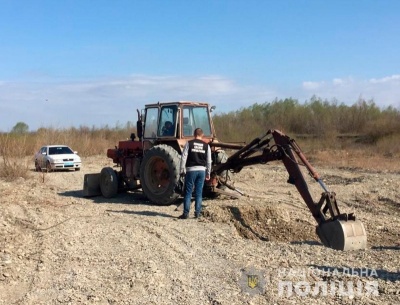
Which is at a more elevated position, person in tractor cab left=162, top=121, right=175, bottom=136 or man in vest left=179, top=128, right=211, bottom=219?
person in tractor cab left=162, top=121, right=175, bottom=136

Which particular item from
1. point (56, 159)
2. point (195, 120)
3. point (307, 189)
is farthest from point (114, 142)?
point (307, 189)

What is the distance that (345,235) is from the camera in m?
7.80

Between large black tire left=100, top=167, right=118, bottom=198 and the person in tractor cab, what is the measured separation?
2.11 m

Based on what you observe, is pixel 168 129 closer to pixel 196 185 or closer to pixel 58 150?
pixel 196 185

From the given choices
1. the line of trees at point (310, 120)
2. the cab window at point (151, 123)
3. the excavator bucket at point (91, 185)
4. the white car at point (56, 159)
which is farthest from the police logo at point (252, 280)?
the line of trees at point (310, 120)

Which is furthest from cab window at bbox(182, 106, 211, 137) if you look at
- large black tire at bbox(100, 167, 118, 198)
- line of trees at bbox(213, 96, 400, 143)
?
line of trees at bbox(213, 96, 400, 143)

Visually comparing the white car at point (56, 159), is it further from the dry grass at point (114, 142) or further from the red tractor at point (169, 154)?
the red tractor at point (169, 154)

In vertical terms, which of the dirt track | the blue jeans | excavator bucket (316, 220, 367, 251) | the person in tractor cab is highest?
the person in tractor cab

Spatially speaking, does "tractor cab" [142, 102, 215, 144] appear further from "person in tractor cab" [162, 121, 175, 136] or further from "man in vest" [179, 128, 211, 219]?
"man in vest" [179, 128, 211, 219]

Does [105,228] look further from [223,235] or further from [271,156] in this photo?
[271,156]

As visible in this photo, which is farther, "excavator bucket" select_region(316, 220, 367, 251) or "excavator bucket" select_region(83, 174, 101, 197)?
"excavator bucket" select_region(83, 174, 101, 197)

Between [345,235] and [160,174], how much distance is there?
227 inches

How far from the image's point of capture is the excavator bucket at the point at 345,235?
781 cm

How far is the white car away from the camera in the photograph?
938 inches
